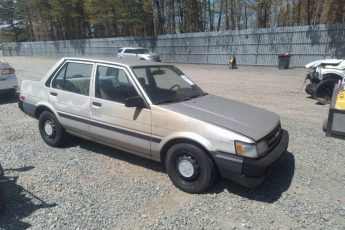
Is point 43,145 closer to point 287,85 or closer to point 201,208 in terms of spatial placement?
point 201,208

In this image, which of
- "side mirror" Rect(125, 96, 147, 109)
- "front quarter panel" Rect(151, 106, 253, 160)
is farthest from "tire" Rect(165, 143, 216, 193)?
"side mirror" Rect(125, 96, 147, 109)

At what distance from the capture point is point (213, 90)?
1284cm

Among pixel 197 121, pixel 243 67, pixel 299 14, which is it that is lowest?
pixel 243 67

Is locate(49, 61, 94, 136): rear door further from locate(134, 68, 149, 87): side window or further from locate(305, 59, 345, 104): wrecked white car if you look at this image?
locate(305, 59, 345, 104): wrecked white car

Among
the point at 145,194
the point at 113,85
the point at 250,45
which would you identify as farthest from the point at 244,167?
the point at 250,45

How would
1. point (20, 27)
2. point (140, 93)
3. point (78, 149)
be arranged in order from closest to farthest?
point (140, 93), point (78, 149), point (20, 27)

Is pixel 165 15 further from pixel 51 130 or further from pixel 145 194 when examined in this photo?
pixel 145 194

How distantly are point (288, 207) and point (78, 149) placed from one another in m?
3.55

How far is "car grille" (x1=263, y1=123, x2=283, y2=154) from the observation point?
13.4ft

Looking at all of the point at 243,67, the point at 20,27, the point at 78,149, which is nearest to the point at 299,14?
the point at 243,67

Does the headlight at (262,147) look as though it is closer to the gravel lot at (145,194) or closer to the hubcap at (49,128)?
the gravel lot at (145,194)

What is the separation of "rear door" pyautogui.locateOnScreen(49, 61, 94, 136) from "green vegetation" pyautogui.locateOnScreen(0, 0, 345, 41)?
2445 centimetres

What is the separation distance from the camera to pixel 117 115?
4617 mm

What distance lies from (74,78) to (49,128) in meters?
1.02
